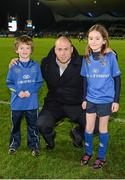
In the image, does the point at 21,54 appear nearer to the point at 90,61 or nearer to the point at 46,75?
the point at 46,75

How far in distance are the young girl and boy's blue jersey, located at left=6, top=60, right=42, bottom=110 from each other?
71cm

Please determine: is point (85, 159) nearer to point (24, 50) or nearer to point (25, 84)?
point (25, 84)

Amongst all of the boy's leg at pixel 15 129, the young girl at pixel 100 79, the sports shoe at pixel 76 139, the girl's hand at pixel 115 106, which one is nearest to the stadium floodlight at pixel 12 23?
the sports shoe at pixel 76 139

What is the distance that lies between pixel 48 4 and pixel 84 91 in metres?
93.1

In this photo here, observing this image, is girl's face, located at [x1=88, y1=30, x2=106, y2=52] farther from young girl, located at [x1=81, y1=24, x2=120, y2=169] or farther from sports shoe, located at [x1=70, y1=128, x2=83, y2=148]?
sports shoe, located at [x1=70, y1=128, x2=83, y2=148]

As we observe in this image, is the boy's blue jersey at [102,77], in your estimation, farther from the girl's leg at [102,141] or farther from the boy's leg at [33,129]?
the boy's leg at [33,129]

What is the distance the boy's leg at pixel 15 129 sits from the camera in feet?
20.7

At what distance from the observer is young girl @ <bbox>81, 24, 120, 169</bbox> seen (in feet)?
18.6

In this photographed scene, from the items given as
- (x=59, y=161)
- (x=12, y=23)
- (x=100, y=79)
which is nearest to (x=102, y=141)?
(x=59, y=161)

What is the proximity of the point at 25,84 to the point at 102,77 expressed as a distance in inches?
42.7

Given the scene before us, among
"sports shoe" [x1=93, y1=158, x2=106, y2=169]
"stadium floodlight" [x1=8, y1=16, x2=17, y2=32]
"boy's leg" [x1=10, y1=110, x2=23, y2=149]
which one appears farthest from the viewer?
"stadium floodlight" [x1=8, y1=16, x2=17, y2=32]

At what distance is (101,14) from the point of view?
98.9 meters

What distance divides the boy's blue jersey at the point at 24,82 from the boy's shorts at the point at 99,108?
0.82 m

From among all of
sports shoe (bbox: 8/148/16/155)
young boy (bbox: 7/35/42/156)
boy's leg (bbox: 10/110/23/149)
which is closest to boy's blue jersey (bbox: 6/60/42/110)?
young boy (bbox: 7/35/42/156)
